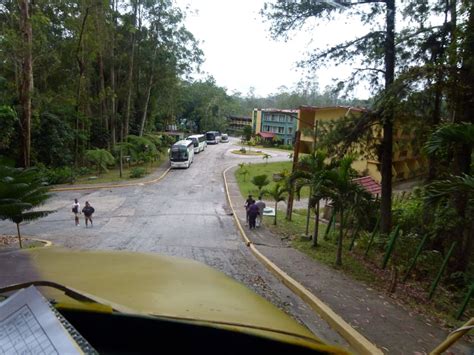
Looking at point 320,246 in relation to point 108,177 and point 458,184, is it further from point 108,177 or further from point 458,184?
point 108,177

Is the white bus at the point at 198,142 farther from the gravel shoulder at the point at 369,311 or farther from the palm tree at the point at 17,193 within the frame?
the gravel shoulder at the point at 369,311

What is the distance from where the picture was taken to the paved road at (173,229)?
9.10m

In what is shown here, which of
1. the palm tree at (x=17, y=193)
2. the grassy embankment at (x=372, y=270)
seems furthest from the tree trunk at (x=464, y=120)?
the palm tree at (x=17, y=193)

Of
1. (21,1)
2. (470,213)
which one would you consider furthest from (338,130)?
(21,1)

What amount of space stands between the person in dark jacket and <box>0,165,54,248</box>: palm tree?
8759 mm

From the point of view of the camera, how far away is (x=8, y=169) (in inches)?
453

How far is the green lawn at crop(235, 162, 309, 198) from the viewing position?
30.9 m

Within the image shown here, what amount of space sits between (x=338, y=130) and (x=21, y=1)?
55.8 ft

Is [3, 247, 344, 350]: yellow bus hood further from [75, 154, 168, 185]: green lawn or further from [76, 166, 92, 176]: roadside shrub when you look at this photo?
[76, 166, 92, 176]: roadside shrub

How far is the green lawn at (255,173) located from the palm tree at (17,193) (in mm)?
17825

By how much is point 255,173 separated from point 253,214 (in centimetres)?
2109

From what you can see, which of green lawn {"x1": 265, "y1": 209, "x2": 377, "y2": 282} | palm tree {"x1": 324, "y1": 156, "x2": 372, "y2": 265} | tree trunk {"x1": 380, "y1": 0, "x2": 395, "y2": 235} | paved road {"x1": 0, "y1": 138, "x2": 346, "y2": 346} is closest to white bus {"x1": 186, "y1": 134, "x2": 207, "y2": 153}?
paved road {"x1": 0, "y1": 138, "x2": 346, "y2": 346}

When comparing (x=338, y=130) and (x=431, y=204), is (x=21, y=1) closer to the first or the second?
(x=338, y=130)

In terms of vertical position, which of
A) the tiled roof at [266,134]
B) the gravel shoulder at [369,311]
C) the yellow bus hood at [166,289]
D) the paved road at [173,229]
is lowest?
the paved road at [173,229]
